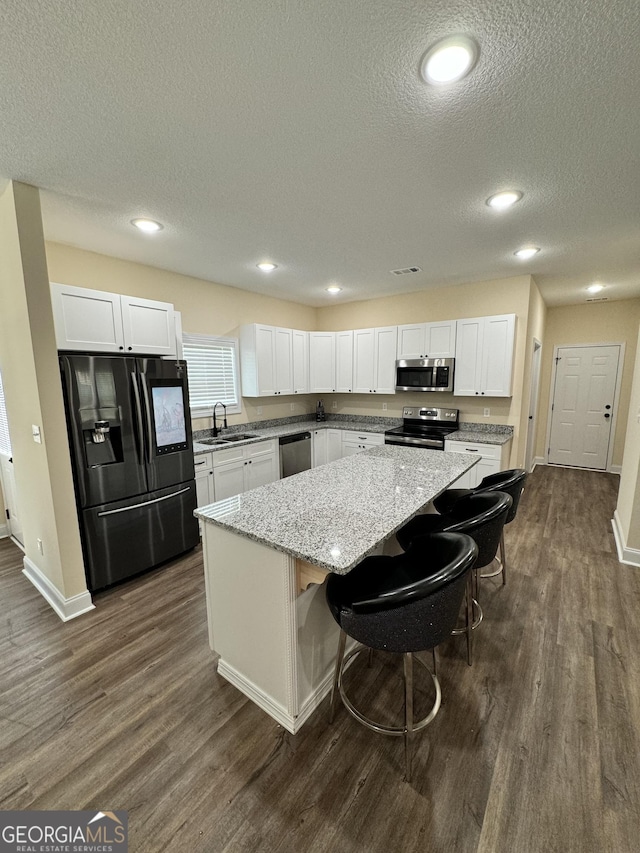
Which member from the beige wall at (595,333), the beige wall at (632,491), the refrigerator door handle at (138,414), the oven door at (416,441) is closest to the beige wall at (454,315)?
the oven door at (416,441)

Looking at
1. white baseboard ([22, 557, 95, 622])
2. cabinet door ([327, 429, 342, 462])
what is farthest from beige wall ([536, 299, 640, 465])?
white baseboard ([22, 557, 95, 622])

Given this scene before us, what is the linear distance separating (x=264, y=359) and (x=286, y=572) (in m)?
3.50

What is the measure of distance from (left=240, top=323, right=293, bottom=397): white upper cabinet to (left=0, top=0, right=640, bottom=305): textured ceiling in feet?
5.13

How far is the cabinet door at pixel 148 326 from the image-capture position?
2883mm

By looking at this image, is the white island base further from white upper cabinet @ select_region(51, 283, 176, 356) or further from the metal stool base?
white upper cabinet @ select_region(51, 283, 176, 356)

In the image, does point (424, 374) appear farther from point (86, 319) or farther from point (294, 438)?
point (86, 319)

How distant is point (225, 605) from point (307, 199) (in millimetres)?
2534

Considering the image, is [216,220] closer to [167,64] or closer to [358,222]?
[358,222]

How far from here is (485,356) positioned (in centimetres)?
418

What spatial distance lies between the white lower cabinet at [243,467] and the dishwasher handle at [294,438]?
0.14 meters

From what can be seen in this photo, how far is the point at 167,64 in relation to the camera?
130 cm

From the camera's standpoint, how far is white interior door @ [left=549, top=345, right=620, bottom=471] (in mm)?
5664

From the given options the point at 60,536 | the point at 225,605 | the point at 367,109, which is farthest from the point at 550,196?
the point at 60,536

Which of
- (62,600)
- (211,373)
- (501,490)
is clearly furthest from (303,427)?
(62,600)
